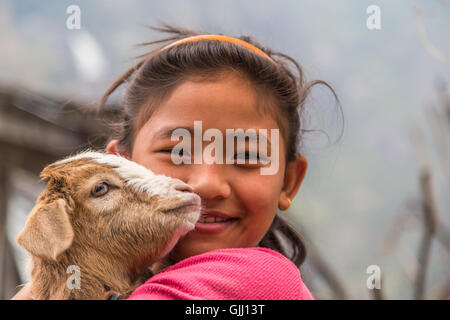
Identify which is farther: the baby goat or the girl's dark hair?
the girl's dark hair

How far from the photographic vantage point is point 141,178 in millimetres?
1235

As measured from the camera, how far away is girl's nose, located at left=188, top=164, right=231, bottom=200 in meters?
1.20

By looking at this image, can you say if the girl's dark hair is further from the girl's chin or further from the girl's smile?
the girl's chin

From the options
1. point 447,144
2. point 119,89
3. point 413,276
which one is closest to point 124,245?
point 119,89

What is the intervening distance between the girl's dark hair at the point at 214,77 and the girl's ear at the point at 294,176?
2cm

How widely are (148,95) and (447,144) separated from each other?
1.86 meters

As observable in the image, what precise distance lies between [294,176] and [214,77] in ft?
1.60

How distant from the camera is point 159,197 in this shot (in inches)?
46.8

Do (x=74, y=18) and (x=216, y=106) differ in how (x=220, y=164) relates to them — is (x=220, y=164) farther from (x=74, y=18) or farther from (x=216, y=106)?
(x=74, y=18)

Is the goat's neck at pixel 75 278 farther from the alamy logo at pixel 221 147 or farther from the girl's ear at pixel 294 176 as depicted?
the girl's ear at pixel 294 176

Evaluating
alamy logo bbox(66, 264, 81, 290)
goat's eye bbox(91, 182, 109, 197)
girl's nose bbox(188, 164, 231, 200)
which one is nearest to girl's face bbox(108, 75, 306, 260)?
girl's nose bbox(188, 164, 231, 200)

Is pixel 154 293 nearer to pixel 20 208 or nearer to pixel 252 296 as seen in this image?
pixel 252 296

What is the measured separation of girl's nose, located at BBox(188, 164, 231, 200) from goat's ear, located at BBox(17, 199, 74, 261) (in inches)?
12.9

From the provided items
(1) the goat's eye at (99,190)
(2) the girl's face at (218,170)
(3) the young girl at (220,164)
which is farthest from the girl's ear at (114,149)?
(1) the goat's eye at (99,190)
